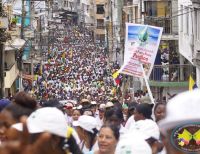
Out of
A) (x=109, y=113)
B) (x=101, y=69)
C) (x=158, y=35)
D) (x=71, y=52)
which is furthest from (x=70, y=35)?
(x=109, y=113)

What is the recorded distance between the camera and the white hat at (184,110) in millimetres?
3352

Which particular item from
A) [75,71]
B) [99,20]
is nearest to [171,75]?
[75,71]

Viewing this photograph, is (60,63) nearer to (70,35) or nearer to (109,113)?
(70,35)

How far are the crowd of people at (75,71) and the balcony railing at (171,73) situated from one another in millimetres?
3538

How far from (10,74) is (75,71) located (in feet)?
103

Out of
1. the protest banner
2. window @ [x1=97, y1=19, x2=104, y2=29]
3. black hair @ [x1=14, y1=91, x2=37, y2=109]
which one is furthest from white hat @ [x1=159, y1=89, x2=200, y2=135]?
window @ [x1=97, y1=19, x2=104, y2=29]

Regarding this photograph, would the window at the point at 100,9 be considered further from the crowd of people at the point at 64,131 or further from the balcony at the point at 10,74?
the crowd of people at the point at 64,131

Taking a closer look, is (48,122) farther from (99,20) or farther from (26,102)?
(99,20)

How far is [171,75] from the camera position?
39.1m

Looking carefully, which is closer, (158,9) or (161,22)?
(161,22)

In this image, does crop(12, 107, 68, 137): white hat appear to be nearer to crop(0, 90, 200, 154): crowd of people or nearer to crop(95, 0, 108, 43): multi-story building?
crop(0, 90, 200, 154): crowd of people

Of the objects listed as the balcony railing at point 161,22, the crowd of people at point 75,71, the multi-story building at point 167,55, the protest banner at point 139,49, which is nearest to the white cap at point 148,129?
the protest banner at point 139,49

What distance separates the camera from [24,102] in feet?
18.6

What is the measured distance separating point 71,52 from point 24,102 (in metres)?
95.9
